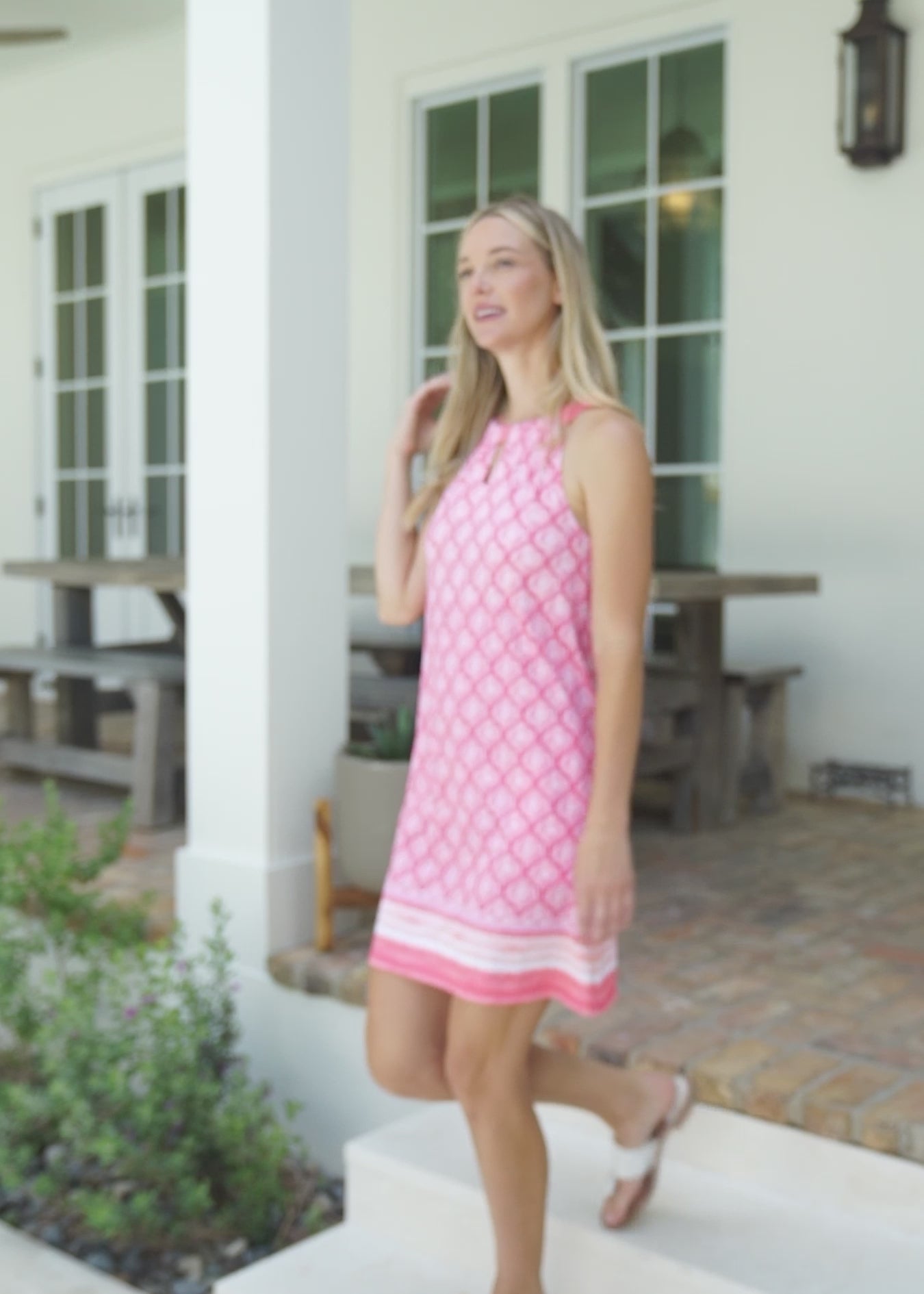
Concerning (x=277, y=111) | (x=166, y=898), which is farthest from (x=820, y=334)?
(x=166, y=898)

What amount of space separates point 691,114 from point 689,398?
1020 millimetres

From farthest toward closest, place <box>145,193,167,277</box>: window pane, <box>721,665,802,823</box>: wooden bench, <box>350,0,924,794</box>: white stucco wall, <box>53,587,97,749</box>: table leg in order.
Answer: <box>145,193,167,277</box>: window pane < <box>53,587,97,749</box>: table leg < <box>350,0,924,794</box>: white stucco wall < <box>721,665,802,823</box>: wooden bench

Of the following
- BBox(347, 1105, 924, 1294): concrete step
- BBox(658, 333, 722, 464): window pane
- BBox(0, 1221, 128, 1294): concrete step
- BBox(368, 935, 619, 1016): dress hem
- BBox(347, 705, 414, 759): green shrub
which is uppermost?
BBox(658, 333, 722, 464): window pane

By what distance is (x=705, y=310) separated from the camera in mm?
5395

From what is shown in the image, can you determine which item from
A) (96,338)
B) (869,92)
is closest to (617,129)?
(869,92)

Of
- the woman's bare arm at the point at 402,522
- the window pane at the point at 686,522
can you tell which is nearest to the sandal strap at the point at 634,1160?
the woman's bare arm at the point at 402,522

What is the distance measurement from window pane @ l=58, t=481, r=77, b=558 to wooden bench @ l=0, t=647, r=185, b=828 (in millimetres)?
2321

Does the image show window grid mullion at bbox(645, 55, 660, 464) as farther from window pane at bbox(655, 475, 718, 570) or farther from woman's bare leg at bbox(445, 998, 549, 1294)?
woman's bare leg at bbox(445, 998, 549, 1294)

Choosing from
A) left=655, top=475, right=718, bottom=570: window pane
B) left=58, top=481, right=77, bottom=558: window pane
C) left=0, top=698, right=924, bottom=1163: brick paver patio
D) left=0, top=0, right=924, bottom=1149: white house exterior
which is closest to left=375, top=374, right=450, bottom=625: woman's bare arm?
left=0, top=698, right=924, bottom=1163: brick paver patio

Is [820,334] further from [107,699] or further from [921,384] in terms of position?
[107,699]

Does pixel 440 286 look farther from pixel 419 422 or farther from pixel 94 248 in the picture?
pixel 419 422

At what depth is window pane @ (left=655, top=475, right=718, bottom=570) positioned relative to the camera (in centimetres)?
539

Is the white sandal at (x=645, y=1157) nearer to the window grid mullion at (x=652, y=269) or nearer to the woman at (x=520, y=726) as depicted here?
the woman at (x=520, y=726)

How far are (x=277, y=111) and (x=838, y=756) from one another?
2.98 meters
